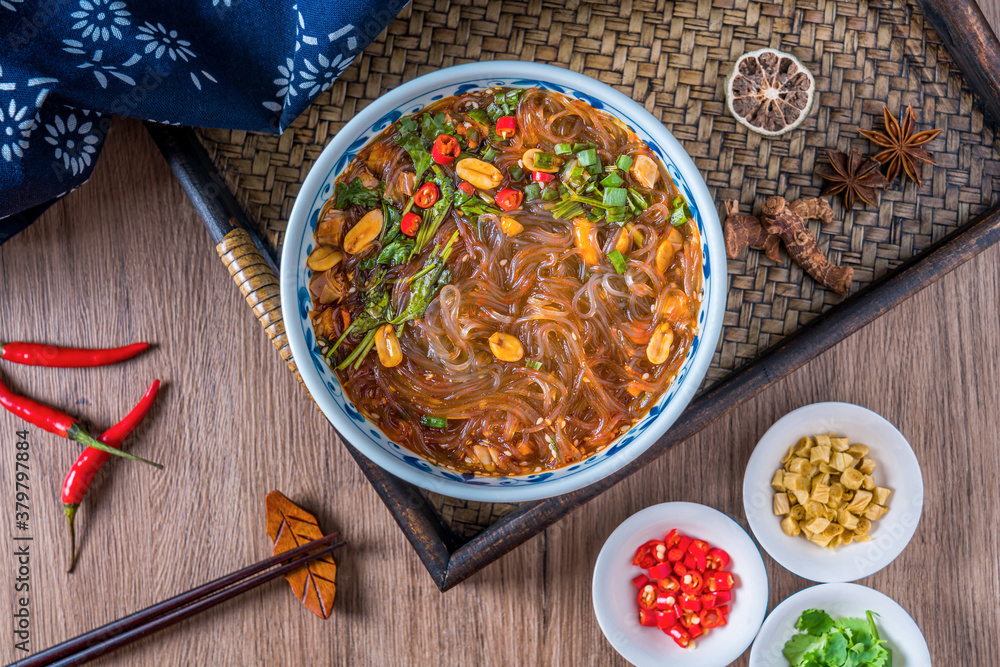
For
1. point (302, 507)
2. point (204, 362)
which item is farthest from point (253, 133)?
point (302, 507)

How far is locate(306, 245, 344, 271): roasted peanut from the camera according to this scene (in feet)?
7.00

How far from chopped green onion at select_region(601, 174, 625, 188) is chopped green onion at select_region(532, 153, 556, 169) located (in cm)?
18

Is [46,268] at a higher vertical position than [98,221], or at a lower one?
lower

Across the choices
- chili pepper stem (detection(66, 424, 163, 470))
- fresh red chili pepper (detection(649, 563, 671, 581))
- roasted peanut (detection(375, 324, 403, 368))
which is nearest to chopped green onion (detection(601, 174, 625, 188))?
roasted peanut (detection(375, 324, 403, 368))

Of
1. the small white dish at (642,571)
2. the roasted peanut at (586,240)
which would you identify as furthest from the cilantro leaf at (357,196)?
the small white dish at (642,571)

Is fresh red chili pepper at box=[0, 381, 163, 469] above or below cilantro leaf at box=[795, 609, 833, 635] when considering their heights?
above

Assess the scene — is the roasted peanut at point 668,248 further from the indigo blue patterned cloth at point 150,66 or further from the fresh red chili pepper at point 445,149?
the indigo blue patterned cloth at point 150,66

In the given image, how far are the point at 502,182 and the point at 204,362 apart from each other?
1.56 m

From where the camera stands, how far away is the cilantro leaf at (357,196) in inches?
85.8

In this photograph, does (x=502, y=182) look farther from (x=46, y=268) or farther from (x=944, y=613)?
(x=944, y=613)

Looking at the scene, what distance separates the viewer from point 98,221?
9.13 feet

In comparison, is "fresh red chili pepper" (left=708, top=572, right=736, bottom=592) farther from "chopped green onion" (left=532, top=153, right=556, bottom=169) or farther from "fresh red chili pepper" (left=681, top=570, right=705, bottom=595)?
"chopped green onion" (left=532, top=153, right=556, bottom=169)

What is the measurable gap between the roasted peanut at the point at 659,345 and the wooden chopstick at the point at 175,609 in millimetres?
1559

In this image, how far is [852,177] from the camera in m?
2.50
